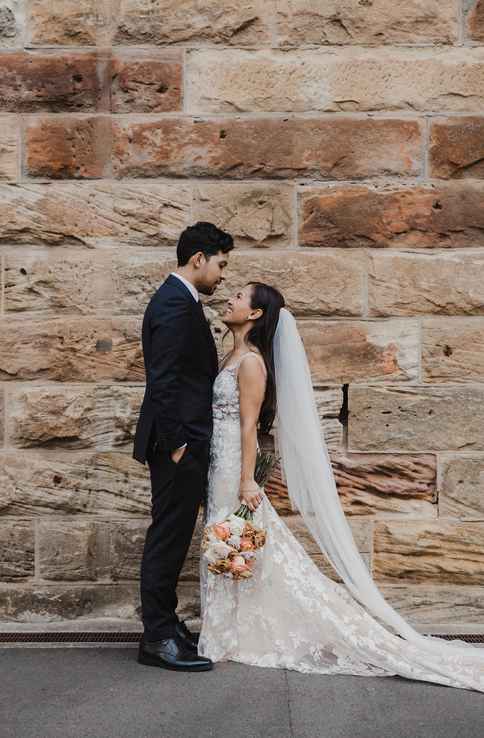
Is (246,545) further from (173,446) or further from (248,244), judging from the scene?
(248,244)

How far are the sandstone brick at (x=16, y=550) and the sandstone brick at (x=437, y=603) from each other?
6.07ft

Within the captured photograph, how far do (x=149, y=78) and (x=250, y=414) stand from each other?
1920 mm

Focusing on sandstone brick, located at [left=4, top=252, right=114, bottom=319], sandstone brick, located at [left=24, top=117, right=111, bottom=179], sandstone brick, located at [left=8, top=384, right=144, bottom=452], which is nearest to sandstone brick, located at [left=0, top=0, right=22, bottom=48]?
sandstone brick, located at [left=24, top=117, right=111, bottom=179]

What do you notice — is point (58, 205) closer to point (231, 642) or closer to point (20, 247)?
point (20, 247)

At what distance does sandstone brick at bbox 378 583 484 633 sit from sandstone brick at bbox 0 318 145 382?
5.81 ft

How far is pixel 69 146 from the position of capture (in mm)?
4578

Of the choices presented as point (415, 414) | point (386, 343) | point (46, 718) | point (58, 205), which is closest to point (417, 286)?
point (386, 343)

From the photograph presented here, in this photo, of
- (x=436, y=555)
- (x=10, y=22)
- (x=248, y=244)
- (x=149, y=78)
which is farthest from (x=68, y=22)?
(x=436, y=555)

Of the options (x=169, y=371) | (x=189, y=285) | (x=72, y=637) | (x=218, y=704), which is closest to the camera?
(x=218, y=704)

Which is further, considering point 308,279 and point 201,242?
point 308,279

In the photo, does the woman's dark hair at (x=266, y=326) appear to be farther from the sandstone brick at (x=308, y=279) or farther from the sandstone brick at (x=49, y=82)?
the sandstone brick at (x=49, y=82)

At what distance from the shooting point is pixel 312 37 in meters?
4.56

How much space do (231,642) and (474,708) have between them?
3.68ft

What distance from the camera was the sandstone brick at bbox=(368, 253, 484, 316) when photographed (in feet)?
15.0
